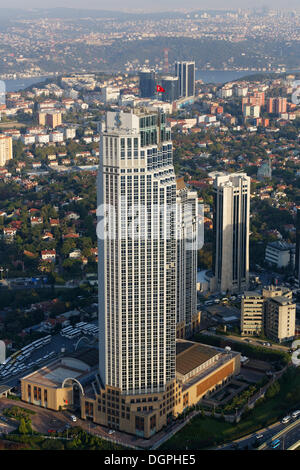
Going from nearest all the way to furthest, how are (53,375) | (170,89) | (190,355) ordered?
(53,375) → (190,355) → (170,89)

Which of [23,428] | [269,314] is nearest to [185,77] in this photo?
[269,314]

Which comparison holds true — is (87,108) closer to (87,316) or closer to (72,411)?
(87,316)

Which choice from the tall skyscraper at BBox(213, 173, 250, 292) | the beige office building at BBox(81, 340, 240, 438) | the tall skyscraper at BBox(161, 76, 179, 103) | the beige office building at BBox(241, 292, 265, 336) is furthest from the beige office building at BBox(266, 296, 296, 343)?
the tall skyscraper at BBox(161, 76, 179, 103)

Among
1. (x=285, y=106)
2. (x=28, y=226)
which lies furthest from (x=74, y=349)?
A: (x=285, y=106)

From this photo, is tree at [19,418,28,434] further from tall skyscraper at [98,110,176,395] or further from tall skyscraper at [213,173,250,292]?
tall skyscraper at [213,173,250,292]

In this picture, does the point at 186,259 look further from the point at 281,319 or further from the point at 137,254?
the point at 137,254

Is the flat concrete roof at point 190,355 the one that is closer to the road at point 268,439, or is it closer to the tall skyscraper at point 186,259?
the tall skyscraper at point 186,259
